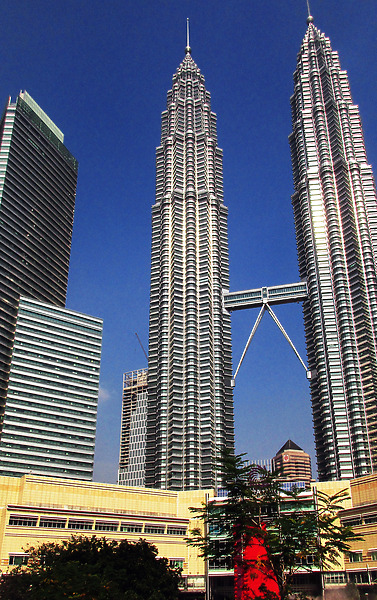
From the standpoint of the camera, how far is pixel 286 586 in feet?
132

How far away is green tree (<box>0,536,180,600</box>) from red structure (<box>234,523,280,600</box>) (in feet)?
64.0

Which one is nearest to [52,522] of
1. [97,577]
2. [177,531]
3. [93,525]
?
[93,525]

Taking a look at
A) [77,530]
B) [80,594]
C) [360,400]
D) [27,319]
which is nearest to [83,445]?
[27,319]

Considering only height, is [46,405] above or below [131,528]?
above

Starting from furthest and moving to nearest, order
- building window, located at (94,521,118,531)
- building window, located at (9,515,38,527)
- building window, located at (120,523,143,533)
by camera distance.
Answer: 1. building window, located at (120,523,143,533)
2. building window, located at (94,521,118,531)
3. building window, located at (9,515,38,527)

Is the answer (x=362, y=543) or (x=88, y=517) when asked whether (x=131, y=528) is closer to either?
(x=88, y=517)

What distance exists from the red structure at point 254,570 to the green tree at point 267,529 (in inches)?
3.1

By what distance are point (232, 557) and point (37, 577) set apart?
31.9 meters

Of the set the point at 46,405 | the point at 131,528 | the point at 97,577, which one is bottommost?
the point at 97,577

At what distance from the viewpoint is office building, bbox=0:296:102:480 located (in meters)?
175

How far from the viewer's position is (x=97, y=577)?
57.9 metres

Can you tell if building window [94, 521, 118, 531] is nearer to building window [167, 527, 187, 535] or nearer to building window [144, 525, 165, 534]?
building window [144, 525, 165, 534]

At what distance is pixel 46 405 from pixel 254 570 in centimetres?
15318

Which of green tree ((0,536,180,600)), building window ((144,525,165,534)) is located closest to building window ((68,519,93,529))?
building window ((144,525,165,534))
